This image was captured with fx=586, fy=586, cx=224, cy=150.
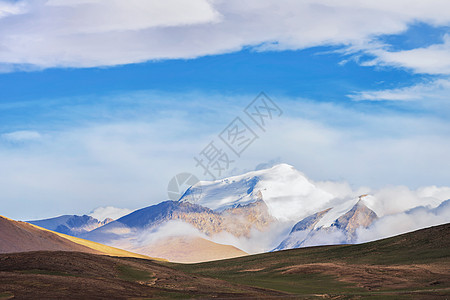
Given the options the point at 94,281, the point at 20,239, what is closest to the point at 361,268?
the point at 94,281

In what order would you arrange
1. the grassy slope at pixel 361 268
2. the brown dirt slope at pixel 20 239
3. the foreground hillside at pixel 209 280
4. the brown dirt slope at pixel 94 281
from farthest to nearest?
1. the brown dirt slope at pixel 20 239
2. the grassy slope at pixel 361 268
3. the foreground hillside at pixel 209 280
4. the brown dirt slope at pixel 94 281

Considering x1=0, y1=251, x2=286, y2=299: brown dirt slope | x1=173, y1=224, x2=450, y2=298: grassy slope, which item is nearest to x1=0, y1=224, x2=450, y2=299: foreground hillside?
x1=0, y1=251, x2=286, y2=299: brown dirt slope

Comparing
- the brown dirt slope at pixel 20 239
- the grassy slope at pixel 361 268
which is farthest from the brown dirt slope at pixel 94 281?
the brown dirt slope at pixel 20 239

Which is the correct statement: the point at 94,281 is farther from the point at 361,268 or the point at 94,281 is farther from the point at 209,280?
the point at 361,268

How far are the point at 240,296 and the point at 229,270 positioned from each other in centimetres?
6618

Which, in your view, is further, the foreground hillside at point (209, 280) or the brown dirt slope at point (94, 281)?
the foreground hillside at point (209, 280)

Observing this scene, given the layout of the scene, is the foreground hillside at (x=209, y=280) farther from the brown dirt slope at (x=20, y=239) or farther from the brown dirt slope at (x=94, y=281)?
the brown dirt slope at (x=20, y=239)

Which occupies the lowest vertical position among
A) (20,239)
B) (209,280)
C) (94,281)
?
(209,280)

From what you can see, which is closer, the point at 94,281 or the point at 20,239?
the point at 94,281

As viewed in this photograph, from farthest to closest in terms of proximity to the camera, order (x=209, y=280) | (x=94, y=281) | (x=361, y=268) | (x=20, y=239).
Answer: (x=20, y=239) < (x=361, y=268) < (x=209, y=280) < (x=94, y=281)

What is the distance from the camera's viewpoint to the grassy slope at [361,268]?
249ft

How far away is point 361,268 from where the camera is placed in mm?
93562

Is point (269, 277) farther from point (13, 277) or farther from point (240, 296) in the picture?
point (13, 277)

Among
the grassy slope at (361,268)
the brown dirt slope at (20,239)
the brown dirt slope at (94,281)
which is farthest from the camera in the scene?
the brown dirt slope at (20,239)
